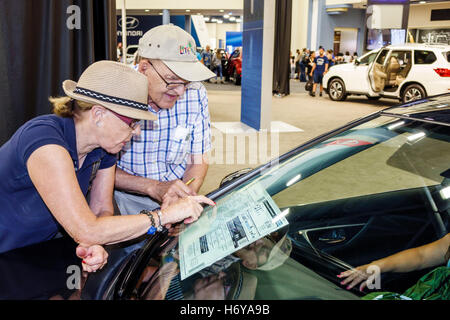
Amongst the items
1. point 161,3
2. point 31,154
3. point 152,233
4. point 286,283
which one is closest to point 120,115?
point 31,154

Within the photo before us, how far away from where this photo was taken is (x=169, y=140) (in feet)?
7.00

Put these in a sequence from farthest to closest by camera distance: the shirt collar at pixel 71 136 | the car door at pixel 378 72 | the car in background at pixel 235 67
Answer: the car in background at pixel 235 67, the car door at pixel 378 72, the shirt collar at pixel 71 136

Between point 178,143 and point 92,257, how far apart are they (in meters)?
0.91

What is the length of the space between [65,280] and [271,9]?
6.87 metres

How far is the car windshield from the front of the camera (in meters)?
1.23

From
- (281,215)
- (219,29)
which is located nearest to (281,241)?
(281,215)

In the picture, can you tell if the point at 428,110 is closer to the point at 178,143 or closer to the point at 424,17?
the point at 178,143

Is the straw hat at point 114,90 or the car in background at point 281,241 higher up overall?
the straw hat at point 114,90

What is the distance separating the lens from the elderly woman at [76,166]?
129cm

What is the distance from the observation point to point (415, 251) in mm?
1566

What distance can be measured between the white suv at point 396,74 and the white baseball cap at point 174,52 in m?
8.69

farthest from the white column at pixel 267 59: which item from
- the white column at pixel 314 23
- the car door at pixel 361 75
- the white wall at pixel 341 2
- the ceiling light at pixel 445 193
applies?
the white column at pixel 314 23

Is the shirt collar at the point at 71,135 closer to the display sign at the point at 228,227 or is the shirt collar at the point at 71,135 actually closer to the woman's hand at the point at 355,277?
the display sign at the point at 228,227
